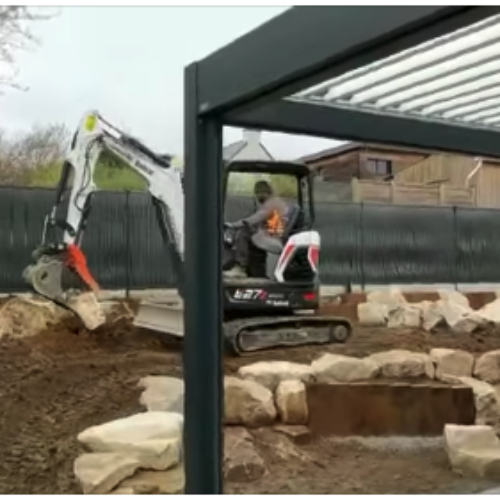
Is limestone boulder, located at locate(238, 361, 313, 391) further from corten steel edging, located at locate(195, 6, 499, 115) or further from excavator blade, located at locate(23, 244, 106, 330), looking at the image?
corten steel edging, located at locate(195, 6, 499, 115)

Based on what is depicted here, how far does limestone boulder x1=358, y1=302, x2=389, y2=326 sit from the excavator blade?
292 cm

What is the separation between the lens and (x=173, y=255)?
23.9 feet

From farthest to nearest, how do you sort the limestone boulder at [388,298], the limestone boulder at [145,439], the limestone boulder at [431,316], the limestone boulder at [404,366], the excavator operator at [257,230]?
the limestone boulder at [388,298], the limestone boulder at [431,316], the excavator operator at [257,230], the limestone boulder at [404,366], the limestone boulder at [145,439]

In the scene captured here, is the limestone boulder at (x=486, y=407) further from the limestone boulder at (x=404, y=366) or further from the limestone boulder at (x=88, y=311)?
the limestone boulder at (x=88, y=311)

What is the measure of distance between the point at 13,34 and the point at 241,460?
550 centimetres

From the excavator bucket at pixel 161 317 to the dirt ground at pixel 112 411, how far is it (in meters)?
0.16

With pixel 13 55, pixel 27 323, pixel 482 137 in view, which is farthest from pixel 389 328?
pixel 482 137

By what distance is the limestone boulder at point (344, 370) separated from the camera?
5.63 m

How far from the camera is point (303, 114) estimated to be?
217 cm

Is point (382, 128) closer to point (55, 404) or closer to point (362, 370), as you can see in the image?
point (362, 370)

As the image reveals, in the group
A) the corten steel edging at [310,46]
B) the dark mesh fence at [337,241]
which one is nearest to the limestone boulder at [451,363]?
the dark mesh fence at [337,241]

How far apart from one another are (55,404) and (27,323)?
1623 mm

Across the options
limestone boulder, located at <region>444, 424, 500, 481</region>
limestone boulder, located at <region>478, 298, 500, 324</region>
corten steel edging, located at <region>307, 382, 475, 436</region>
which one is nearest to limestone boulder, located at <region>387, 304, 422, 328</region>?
limestone boulder, located at <region>478, 298, 500, 324</region>

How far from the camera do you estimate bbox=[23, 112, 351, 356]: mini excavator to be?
22.8ft
